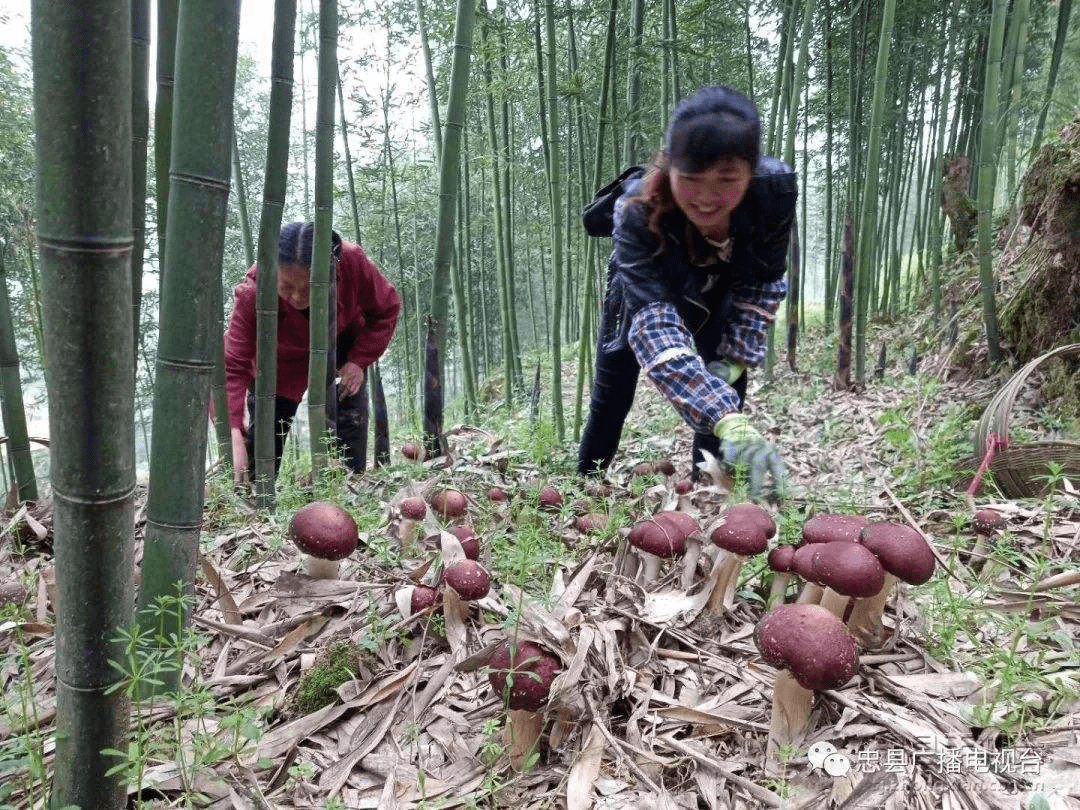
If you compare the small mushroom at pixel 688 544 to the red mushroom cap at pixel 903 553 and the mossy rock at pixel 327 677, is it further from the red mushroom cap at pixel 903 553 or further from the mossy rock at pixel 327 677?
the mossy rock at pixel 327 677

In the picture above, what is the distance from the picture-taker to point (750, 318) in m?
2.71

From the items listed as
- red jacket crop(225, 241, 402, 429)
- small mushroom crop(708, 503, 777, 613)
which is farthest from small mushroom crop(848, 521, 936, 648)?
red jacket crop(225, 241, 402, 429)

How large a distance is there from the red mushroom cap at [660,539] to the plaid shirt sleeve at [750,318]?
4.42 feet

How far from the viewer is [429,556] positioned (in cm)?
182

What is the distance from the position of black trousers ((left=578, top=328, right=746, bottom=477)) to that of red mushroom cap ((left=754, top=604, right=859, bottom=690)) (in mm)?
1795

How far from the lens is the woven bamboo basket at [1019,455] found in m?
2.30

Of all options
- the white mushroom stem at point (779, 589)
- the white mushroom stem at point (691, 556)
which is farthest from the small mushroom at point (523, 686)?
the white mushroom stem at point (779, 589)

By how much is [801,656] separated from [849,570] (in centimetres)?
25

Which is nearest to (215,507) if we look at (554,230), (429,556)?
(429,556)

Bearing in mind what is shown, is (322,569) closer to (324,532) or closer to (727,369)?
(324,532)

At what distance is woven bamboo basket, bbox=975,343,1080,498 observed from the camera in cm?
230

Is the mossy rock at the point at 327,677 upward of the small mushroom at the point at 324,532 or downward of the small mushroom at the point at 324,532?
downward

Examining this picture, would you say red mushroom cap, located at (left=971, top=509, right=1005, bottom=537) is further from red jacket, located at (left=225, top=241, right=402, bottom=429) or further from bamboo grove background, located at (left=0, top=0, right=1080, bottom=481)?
red jacket, located at (left=225, top=241, right=402, bottom=429)

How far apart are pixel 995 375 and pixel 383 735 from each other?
4.15 meters
